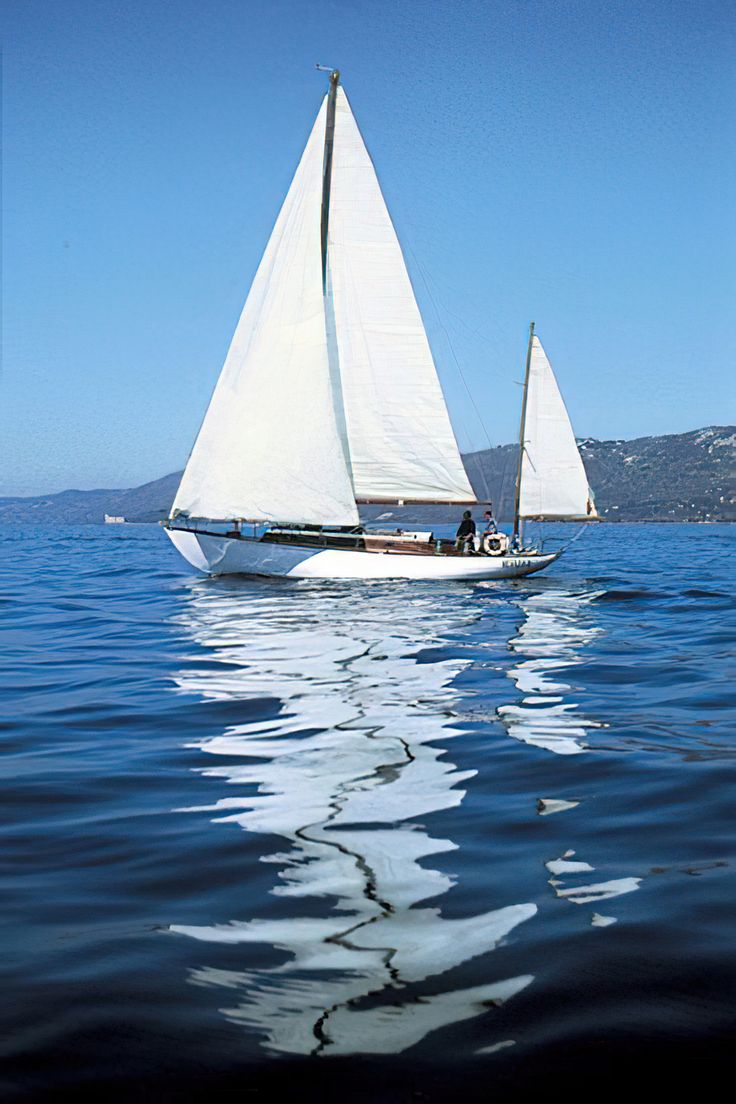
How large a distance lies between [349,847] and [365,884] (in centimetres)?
65

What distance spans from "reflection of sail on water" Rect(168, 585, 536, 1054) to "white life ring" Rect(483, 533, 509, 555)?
773 inches

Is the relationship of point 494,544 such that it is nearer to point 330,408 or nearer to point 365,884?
point 330,408

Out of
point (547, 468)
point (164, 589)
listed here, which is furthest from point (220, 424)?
point (547, 468)

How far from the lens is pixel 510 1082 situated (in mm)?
3193

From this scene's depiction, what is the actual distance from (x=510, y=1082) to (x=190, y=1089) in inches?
43.6

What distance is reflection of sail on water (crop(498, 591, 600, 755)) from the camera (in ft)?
29.9

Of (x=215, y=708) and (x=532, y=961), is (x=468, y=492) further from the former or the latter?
(x=532, y=961)

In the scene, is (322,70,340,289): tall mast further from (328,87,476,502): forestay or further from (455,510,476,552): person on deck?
(455,510,476,552): person on deck

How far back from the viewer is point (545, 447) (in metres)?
40.2

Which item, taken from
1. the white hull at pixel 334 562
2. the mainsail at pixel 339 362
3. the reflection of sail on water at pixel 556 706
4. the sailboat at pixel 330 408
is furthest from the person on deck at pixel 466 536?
the reflection of sail on water at pixel 556 706

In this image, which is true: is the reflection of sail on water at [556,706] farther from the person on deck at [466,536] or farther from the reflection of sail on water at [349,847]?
the person on deck at [466,536]

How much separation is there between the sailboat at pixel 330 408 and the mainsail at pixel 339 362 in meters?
0.05

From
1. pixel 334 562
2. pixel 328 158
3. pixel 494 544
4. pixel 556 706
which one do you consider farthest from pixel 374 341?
pixel 556 706

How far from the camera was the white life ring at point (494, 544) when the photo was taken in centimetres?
3391
